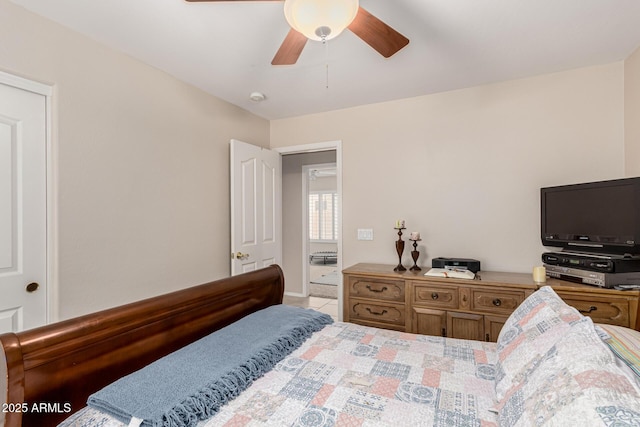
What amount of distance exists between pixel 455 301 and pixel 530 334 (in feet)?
4.34

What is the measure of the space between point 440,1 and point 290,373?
1961 mm

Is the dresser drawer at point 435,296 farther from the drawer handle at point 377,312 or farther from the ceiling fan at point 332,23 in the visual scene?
the ceiling fan at point 332,23

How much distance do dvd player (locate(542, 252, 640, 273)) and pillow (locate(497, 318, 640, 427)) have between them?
1371 mm

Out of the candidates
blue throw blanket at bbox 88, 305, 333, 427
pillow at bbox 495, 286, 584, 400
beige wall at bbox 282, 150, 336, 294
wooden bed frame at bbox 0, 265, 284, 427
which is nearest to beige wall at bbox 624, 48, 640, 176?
pillow at bbox 495, 286, 584, 400

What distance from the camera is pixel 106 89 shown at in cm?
208

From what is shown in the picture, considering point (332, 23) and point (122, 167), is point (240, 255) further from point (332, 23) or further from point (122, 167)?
point (332, 23)

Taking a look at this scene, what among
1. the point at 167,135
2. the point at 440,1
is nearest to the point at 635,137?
the point at 440,1

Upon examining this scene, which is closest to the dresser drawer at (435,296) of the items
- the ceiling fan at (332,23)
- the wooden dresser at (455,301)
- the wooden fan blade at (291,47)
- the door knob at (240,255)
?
the wooden dresser at (455,301)

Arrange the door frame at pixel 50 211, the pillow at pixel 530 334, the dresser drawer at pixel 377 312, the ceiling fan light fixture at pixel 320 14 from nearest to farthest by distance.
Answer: the pillow at pixel 530 334, the ceiling fan light fixture at pixel 320 14, the door frame at pixel 50 211, the dresser drawer at pixel 377 312

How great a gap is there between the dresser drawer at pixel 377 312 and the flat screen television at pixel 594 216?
4.31ft

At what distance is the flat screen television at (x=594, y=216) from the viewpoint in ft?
6.39

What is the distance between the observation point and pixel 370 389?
45.4 inches

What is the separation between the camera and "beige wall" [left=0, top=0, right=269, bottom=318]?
72.4 inches

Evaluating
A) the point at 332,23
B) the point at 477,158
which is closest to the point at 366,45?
the point at 332,23
